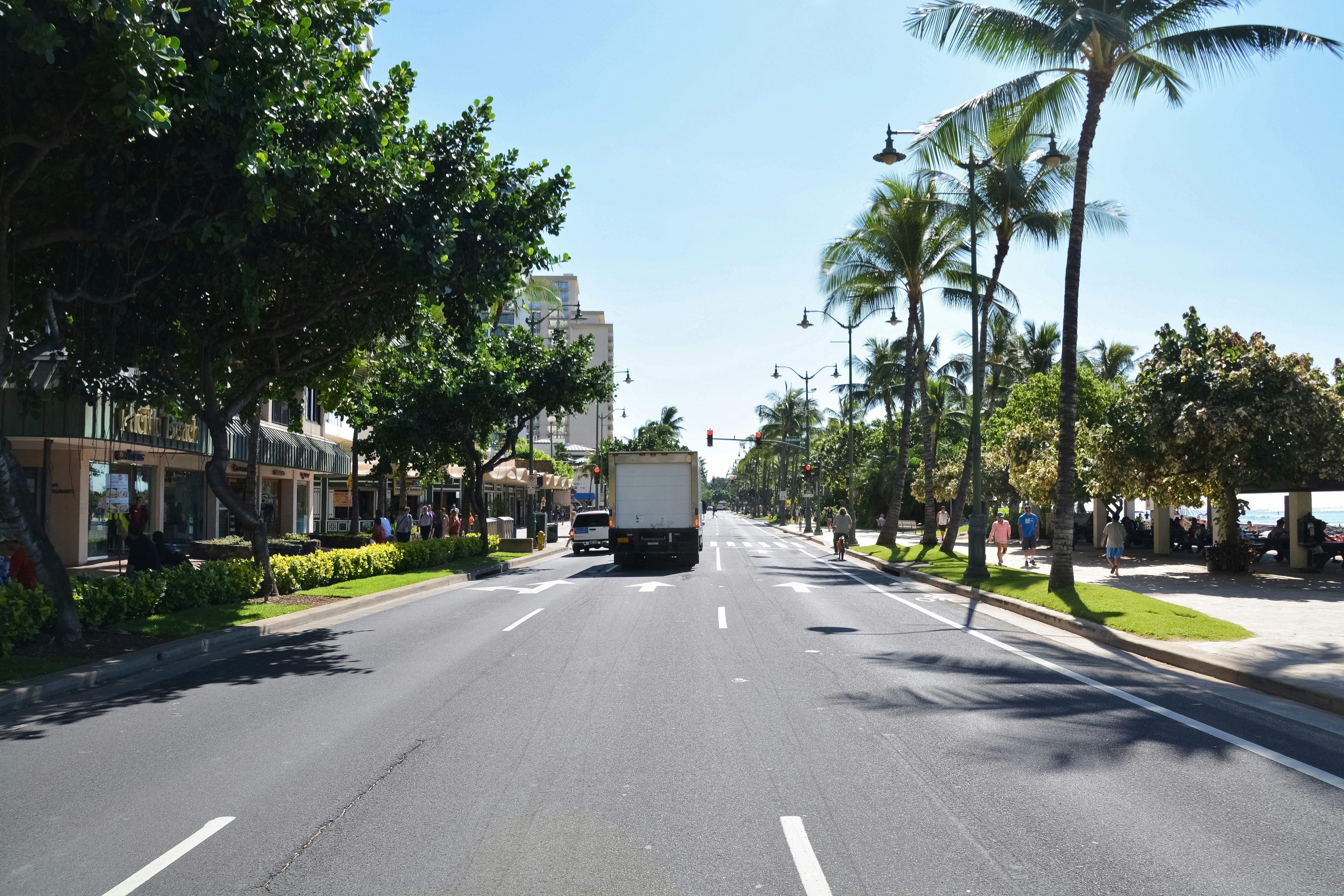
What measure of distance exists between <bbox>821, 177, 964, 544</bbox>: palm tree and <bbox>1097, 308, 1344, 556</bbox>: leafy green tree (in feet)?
26.8

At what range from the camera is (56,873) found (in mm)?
4902

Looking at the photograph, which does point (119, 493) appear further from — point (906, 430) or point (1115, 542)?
point (1115, 542)

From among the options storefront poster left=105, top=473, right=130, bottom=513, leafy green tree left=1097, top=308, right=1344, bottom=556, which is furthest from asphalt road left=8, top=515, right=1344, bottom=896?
storefront poster left=105, top=473, right=130, bottom=513

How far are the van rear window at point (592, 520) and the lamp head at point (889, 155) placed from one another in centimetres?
2201

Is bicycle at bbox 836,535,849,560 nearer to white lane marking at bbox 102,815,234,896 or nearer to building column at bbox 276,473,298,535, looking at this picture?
building column at bbox 276,473,298,535

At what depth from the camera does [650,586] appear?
74.9 ft

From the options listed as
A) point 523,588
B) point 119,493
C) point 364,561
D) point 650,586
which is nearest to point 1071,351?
point 650,586

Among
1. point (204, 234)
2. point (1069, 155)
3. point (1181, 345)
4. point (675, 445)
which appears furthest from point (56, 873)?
point (675, 445)

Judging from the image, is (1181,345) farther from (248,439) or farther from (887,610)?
(248,439)

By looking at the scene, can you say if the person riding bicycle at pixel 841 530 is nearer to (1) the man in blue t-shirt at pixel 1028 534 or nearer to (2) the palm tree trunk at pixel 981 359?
(2) the palm tree trunk at pixel 981 359

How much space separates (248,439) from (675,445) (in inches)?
3739

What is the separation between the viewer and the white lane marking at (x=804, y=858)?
15.3ft

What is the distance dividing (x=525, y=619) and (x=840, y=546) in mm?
21960

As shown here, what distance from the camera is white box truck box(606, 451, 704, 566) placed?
2861 cm
